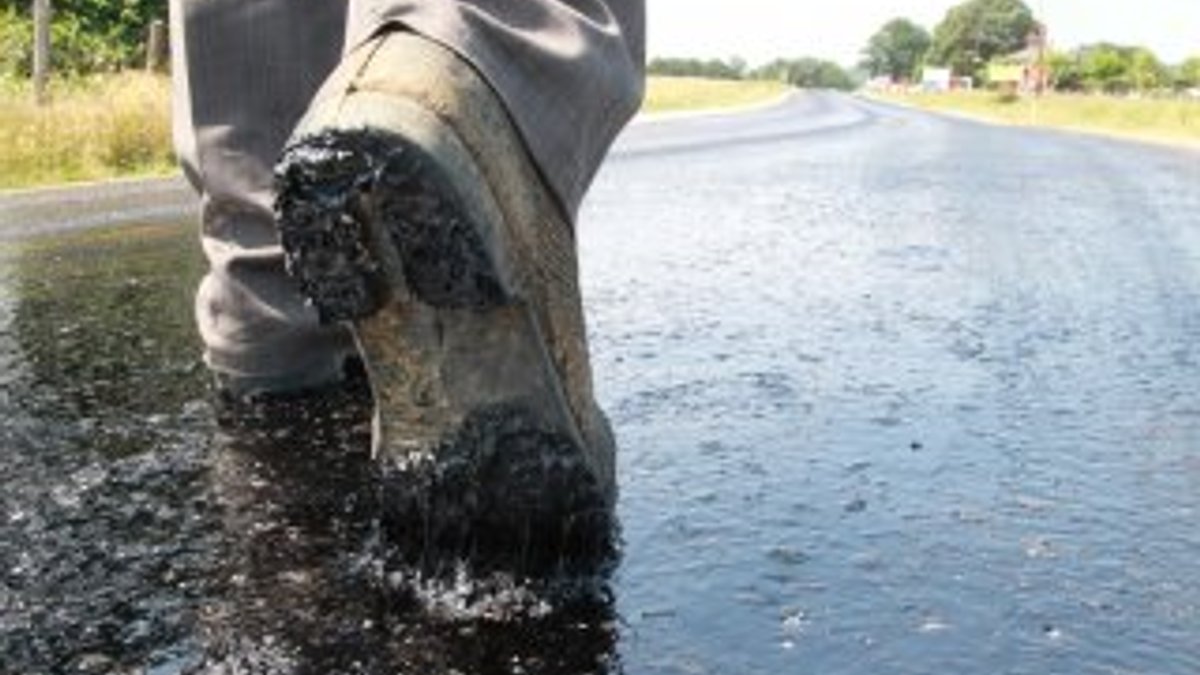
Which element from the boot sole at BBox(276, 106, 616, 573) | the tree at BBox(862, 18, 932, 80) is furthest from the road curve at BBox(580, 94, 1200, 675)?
the tree at BBox(862, 18, 932, 80)

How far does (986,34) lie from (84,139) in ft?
447

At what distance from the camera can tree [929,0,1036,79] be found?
140000 millimetres

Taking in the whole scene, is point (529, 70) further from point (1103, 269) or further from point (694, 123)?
point (694, 123)

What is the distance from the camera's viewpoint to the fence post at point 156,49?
18.0 metres

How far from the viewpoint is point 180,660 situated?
212 centimetres

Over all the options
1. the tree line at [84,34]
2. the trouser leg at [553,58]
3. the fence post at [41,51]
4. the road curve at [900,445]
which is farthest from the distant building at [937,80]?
the trouser leg at [553,58]

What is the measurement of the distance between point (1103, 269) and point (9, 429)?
202 inches

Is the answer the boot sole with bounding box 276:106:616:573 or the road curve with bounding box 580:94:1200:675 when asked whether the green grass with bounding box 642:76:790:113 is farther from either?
the boot sole with bounding box 276:106:616:573

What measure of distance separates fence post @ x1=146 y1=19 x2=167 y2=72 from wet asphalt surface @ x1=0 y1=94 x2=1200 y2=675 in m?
12.0

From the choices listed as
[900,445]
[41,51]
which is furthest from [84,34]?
[900,445]

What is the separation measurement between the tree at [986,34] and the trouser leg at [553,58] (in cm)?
14135

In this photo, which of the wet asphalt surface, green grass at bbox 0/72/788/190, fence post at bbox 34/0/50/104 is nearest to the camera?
the wet asphalt surface

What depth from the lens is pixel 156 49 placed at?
19484 millimetres

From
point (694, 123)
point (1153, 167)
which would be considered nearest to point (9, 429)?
point (1153, 167)
